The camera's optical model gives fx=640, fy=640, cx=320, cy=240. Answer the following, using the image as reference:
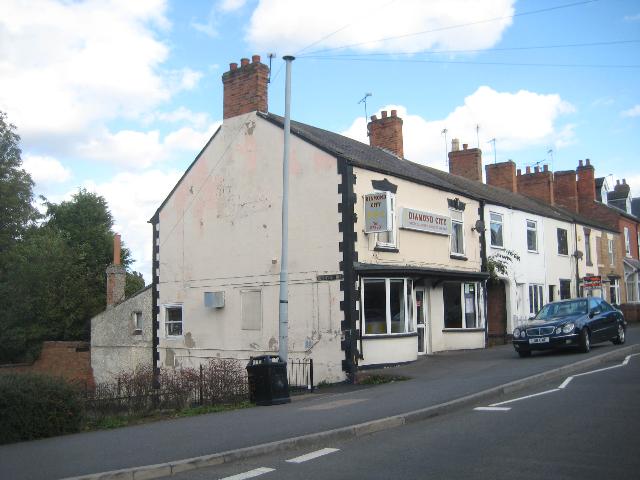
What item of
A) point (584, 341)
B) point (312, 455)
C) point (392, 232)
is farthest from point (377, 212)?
point (312, 455)

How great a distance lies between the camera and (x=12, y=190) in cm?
3262

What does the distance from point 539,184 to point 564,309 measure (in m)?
19.8

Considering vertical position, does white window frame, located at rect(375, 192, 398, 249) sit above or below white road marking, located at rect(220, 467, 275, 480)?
above

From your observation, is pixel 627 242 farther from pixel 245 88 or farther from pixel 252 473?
pixel 252 473

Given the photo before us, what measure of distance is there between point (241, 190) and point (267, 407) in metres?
10.2

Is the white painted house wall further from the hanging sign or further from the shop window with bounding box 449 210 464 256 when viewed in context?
the shop window with bounding box 449 210 464 256

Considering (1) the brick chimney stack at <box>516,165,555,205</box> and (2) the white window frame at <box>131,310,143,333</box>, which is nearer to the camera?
(2) the white window frame at <box>131,310,143,333</box>

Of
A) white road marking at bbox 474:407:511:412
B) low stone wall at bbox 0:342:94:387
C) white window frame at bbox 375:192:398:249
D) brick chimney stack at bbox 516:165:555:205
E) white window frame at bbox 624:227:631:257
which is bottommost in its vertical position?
low stone wall at bbox 0:342:94:387

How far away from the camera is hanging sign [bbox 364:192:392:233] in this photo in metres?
18.0

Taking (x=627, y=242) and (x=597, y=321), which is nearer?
(x=597, y=321)

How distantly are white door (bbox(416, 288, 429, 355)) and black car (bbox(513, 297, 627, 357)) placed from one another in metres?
3.33

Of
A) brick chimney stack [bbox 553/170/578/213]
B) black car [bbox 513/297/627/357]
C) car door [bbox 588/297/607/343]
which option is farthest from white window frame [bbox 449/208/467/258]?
brick chimney stack [bbox 553/170/578/213]

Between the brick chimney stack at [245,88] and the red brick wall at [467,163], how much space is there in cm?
1517

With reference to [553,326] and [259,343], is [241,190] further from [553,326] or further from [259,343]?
[553,326]
